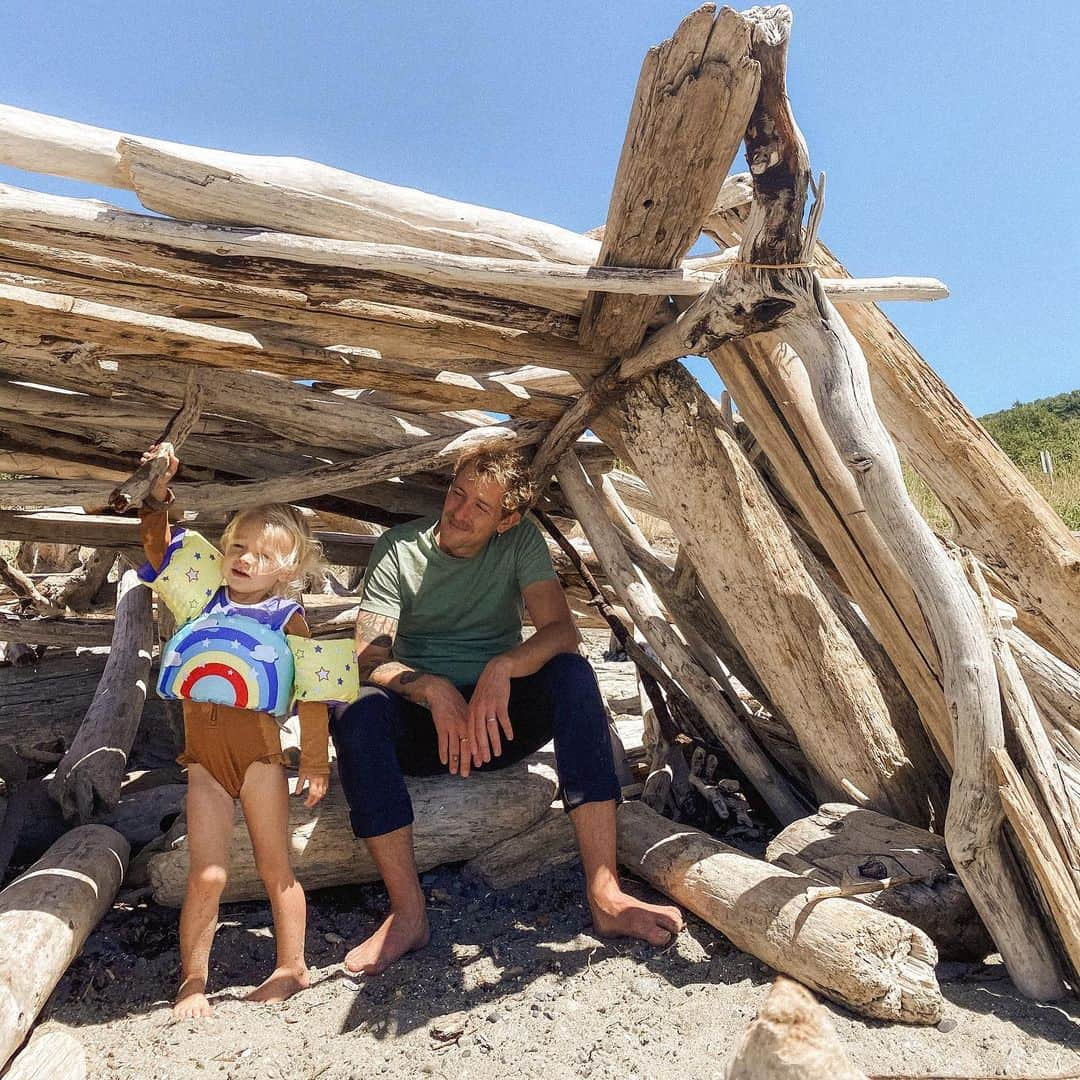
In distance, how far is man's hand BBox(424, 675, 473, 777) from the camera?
310 cm

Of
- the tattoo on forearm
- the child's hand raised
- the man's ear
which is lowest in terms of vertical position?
the tattoo on forearm

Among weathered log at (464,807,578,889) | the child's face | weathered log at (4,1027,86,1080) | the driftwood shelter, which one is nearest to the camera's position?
weathered log at (4,1027,86,1080)

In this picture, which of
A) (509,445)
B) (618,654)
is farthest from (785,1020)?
(618,654)

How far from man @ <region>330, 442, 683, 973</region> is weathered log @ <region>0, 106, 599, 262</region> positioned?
0.86 m

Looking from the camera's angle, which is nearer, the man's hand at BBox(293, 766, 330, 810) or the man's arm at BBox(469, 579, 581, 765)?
the man's hand at BBox(293, 766, 330, 810)

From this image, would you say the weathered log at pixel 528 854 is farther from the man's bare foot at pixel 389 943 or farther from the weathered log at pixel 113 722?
the weathered log at pixel 113 722

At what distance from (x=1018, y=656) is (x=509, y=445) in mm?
2151

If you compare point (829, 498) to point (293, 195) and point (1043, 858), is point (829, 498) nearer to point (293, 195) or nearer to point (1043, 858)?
point (1043, 858)

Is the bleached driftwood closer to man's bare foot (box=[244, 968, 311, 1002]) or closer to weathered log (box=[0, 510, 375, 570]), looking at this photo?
man's bare foot (box=[244, 968, 311, 1002])

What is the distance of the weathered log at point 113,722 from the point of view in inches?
142

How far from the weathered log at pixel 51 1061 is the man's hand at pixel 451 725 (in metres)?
1.31

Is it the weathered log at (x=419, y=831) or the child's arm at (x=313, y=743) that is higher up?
the child's arm at (x=313, y=743)

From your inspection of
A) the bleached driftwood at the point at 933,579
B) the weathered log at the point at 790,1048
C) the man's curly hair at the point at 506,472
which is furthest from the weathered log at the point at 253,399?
the weathered log at the point at 790,1048

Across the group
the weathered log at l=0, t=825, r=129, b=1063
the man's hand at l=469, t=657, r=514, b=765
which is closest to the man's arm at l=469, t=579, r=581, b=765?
the man's hand at l=469, t=657, r=514, b=765
